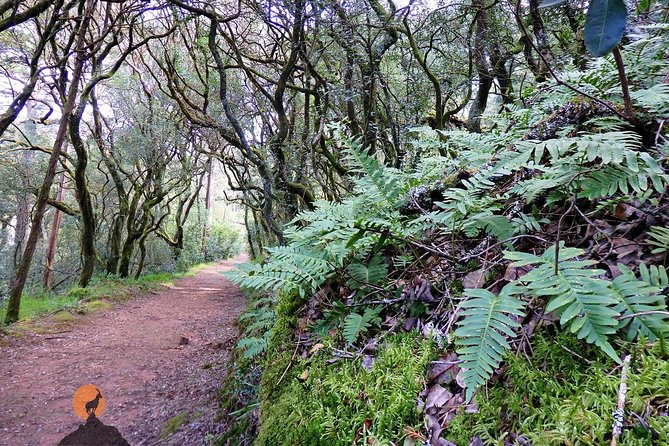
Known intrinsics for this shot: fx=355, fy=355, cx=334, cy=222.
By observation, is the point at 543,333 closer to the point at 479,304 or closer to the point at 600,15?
the point at 479,304

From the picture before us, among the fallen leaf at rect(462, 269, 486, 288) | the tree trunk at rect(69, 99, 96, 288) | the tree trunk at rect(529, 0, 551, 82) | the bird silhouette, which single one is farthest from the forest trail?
the tree trunk at rect(529, 0, 551, 82)

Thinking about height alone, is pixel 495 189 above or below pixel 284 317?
above

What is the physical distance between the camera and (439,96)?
521 centimetres

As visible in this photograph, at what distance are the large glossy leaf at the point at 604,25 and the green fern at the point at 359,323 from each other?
126 cm

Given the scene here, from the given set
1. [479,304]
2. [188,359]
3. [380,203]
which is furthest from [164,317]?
[479,304]

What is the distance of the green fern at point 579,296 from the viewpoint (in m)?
0.88

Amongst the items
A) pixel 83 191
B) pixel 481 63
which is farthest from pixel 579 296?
pixel 83 191

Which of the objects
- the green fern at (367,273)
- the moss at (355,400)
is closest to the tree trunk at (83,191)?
the green fern at (367,273)

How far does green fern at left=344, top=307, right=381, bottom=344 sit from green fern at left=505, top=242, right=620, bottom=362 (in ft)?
2.36

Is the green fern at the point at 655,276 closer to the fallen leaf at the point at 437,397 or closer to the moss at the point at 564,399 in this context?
the moss at the point at 564,399

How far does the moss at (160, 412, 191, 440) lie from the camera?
3.74 m

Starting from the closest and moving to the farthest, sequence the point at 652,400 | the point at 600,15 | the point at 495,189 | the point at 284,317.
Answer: the point at 652,400 < the point at 600,15 < the point at 495,189 < the point at 284,317

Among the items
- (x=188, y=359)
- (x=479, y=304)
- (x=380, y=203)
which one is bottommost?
(x=188, y=359)

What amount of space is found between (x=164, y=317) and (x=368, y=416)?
920cm
